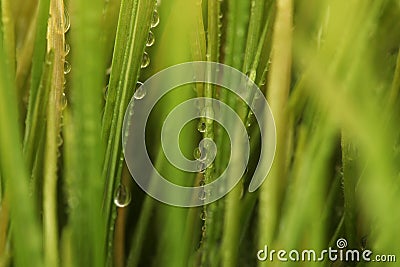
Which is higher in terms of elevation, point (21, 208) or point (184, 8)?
point (184, 8)

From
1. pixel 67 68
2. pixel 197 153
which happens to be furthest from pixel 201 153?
pixel 67 68

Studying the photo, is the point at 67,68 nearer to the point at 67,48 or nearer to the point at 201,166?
the point at 67,48

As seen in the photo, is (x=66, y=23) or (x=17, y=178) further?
(x=66, y=23)

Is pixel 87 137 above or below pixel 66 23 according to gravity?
below

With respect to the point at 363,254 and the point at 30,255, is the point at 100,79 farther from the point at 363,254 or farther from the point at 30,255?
the point at 363,254

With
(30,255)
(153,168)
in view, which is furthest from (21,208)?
(153,168)

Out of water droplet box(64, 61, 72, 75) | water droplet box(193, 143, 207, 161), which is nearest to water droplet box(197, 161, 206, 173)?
water droplet box(193, 143, 207, 161)

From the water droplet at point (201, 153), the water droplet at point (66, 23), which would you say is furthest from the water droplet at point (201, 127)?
the water droplet at point (66, 23)

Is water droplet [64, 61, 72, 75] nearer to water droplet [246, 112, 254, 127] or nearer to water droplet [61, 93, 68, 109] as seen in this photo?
water droplet [61, 93, 68, 109]
